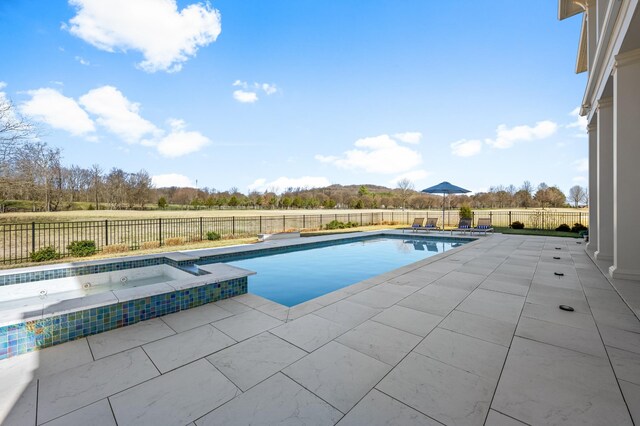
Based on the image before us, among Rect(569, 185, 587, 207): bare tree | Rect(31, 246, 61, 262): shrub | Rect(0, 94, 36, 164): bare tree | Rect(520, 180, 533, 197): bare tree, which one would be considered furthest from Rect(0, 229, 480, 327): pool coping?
Rect(569, 185, 587, 207): bare tree

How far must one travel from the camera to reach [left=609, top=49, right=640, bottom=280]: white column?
15.5ft

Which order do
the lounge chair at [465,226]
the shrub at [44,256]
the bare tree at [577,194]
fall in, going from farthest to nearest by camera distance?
the bare tree at [577,194]
the lounge chair at [465,226]
the shrub at [44,256]

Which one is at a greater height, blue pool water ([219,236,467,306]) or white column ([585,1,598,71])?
white column ([585,1,598,71])

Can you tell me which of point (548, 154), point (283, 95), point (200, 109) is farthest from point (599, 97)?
point (548, 154)

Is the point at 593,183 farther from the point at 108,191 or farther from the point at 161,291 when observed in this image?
the point at 108,191

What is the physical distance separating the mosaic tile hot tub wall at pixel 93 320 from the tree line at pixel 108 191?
1273 cm

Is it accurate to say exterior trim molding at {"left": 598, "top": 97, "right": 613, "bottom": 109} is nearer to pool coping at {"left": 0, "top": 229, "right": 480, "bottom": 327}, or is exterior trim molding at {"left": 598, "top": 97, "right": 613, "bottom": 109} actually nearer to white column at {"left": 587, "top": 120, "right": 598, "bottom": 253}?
white column at {"left": 587, "top": 120, "right": 598, "bottom": 253}

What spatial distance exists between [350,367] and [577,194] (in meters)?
65.6

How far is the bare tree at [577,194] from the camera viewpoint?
4641 cm

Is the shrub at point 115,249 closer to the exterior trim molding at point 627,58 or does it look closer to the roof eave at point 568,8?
the exterior trim molding at point 627,58

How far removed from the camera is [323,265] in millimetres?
7895

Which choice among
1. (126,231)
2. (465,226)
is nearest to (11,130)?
(126,231)

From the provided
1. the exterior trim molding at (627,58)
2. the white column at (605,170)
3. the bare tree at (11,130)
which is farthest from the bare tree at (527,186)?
the bare tree at (11,130)

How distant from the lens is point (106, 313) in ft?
10.2
